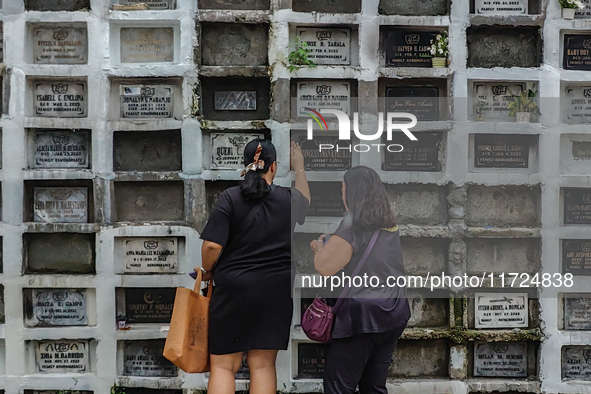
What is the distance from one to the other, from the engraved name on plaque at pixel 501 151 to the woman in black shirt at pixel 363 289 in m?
1.33

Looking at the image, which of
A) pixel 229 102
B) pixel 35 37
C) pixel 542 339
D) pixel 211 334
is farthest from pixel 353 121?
pixel 35 37

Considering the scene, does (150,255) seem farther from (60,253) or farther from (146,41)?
(146,41)

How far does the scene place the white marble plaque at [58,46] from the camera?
3.94 m

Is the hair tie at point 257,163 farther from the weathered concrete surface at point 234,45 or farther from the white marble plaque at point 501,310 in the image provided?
the white marble plaque at point 501,310

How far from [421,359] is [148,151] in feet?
8.93

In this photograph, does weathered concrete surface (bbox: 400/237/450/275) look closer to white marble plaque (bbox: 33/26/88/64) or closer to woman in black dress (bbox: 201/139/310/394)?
woman in black dress (bbox: 201/139/310/394)

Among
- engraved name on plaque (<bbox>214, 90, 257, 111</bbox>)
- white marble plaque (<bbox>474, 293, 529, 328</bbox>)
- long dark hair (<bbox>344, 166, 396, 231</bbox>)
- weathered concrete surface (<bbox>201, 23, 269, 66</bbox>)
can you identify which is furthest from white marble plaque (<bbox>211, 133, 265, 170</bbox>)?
Answer: white marble plaque (<bbox>474, 293, 529, 328</bbox>)

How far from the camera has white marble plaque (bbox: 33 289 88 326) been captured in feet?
12.9

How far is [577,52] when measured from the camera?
155 inches

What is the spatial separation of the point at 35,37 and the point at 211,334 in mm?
2697

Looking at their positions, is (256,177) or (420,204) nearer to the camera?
(256,177)

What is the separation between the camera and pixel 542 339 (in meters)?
3.89

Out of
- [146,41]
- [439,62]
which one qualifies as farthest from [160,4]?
[439,62]

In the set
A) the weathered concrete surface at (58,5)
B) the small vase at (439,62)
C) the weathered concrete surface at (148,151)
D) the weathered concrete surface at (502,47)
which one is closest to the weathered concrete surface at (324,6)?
the small vase at (439,62)
